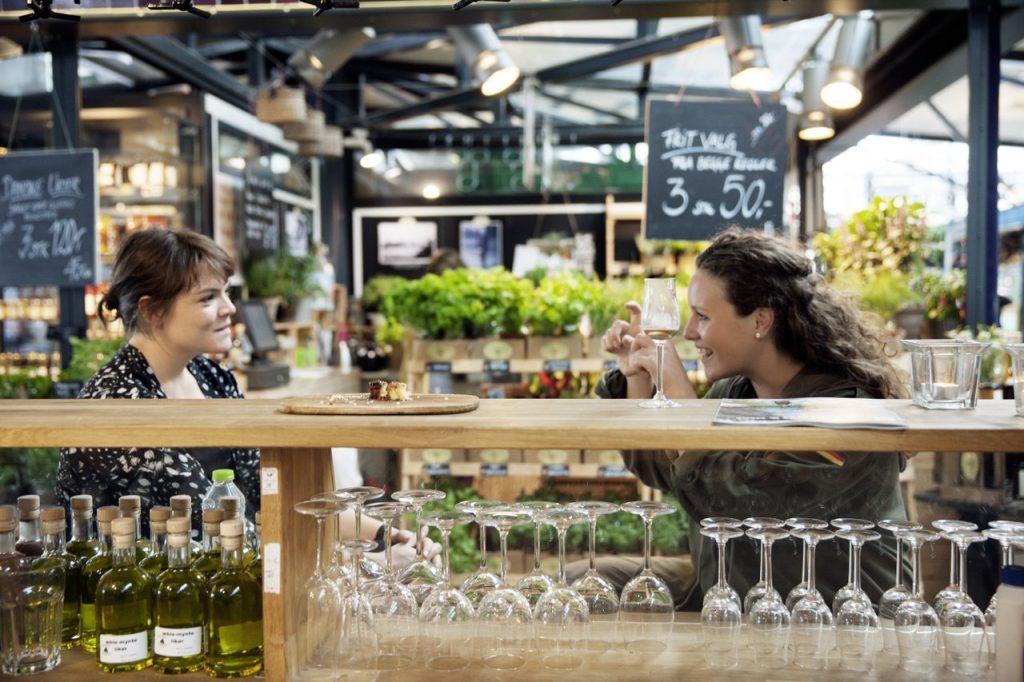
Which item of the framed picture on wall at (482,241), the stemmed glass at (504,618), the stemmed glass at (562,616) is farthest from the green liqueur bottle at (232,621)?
the framed picture on wall at (482,241)

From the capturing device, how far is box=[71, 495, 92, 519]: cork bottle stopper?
77.2 inches

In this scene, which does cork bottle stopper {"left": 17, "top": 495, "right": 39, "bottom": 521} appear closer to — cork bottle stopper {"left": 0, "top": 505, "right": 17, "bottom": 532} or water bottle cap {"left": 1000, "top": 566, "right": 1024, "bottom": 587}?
cork bottle stopper {"left": 0, "top": 505, "right": 17, "bottom": 532}

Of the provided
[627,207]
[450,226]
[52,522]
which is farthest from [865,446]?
[450,226]

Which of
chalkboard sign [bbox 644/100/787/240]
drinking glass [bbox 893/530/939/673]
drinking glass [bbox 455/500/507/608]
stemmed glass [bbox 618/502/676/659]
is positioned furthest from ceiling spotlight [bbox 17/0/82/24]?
chalkboard sign [bbox 644/100/787/240]

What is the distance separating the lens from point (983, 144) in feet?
14.7

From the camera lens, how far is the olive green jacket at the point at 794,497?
2008 mm

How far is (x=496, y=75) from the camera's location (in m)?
5.54

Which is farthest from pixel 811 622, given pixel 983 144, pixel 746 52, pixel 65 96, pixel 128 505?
pixel 65 96

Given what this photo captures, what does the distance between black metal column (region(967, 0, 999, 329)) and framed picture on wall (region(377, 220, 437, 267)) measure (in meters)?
8.69

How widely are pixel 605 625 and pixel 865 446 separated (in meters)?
0.60

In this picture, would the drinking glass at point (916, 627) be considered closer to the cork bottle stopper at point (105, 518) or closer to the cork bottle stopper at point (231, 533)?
the cork bottle stopper at point (231, 533)

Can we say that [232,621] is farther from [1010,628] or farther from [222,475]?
[1010,628]

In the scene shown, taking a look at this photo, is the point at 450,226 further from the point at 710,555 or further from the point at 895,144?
the point at 710,555

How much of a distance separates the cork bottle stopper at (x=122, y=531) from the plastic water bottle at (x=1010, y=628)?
1.50 metres
